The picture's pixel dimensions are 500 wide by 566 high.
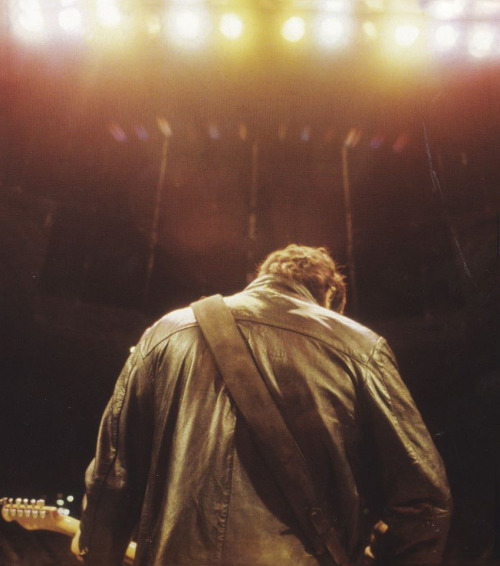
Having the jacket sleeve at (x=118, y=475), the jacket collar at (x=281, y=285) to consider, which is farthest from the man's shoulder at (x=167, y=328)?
the jacket collar at (x=281, y=285)

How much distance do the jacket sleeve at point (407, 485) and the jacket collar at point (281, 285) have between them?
0.53 meters

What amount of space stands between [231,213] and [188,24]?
7.11ft

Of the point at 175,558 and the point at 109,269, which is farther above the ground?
the point at 109,269

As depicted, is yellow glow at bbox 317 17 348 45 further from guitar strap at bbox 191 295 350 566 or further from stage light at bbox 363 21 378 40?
guitar strap at bbox 191 295 350 566

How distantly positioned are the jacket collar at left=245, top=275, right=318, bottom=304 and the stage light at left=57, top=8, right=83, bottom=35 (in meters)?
3.30

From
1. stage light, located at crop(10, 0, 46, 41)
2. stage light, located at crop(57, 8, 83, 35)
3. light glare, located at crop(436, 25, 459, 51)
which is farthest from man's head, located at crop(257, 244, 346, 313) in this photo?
stage light, located at crop(10, 0, 46, 41)

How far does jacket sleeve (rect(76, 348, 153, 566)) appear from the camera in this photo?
1341 mm

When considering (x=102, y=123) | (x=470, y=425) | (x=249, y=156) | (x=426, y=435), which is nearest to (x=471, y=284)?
(x=470, y=425)

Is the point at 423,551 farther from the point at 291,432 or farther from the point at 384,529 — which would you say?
the point at 291,432

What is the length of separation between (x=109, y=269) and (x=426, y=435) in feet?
14.1

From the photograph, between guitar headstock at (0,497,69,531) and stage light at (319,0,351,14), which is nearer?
guitar headstock at (0,497,69,531)

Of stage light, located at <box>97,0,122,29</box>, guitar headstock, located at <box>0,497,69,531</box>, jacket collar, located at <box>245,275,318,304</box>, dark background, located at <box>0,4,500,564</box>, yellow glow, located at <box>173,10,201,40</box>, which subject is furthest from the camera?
dark background, located at <box>0,4,500,564</box>

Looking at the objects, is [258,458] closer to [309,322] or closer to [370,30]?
[309,322]

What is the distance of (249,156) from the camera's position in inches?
212
